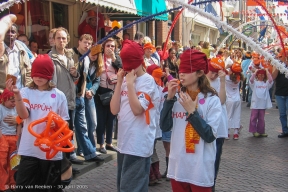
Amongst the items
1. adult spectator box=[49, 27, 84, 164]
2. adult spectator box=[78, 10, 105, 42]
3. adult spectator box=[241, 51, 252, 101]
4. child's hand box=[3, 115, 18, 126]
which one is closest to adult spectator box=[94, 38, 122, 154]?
adult spectator box=[49, 27, 84, 164]

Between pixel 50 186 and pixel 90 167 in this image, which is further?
pixel 90 167

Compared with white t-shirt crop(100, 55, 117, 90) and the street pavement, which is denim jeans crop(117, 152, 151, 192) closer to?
the street pavement

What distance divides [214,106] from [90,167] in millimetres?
3443

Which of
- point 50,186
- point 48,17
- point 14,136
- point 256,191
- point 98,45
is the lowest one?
point 256,191

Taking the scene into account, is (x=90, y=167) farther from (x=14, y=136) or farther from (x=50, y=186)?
(x=50, y=186)

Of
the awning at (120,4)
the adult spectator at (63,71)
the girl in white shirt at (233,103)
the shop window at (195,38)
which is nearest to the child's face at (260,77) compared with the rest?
the girl in white shirt at (233,103)

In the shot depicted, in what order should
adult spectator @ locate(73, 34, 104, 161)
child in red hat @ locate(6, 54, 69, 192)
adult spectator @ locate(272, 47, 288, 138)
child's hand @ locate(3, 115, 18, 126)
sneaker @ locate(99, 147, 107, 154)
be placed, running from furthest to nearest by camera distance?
adult spectator @ locate(272, 47, 288, 138)
sneaker @ locate(99, 147, 107, 154)
adult spectator @ locate(73, 34, 104, 161)
child's hand @ locate(3, 115, 18, 126)
child in red hat @ locate(6, 54, 69, 192)

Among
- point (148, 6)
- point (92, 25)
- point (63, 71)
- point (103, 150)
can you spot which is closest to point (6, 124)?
point (63, 71)

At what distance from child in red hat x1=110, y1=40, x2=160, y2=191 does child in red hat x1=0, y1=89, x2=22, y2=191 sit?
1.77 meters

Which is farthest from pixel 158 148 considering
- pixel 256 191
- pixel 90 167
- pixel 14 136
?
pixel 14 136

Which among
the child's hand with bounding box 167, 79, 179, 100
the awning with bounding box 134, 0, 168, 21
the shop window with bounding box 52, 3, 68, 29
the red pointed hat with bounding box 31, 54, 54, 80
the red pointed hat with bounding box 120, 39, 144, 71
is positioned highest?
the awning with bounding box 134, 0, 168, 21

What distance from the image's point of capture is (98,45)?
19.2 feet

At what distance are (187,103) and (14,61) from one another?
9.25 feet

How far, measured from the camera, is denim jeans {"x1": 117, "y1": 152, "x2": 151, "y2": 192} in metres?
3.87
